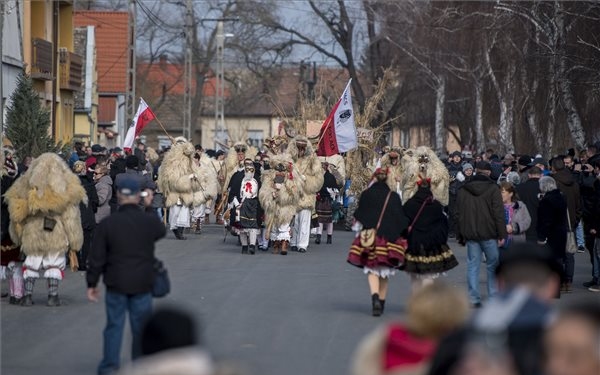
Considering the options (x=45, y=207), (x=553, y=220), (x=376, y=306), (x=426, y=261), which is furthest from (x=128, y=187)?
(x=553, y=220)

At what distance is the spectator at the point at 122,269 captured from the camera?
1062 cm

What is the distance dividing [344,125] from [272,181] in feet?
14.3

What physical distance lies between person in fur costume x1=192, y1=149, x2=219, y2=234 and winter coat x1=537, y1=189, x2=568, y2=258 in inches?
442

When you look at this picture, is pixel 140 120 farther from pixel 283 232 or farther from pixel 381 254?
pixel 381 254

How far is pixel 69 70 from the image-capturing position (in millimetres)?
42031

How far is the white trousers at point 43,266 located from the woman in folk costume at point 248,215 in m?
8.45

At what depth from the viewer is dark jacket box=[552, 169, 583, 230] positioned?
18750 mm

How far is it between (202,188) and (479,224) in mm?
12965

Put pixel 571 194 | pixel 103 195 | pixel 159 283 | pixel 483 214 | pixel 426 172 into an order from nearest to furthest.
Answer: pixel 159 283, pixel 483 214, pixel 571 194, pixel 103 195, pixel 426 172

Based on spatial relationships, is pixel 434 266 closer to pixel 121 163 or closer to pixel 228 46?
pixel 121 163

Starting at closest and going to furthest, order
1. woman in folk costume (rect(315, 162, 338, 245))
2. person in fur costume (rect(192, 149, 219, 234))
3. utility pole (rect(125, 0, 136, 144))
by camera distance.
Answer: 1. woman in folk costume (rect(315, 162, 338, 245))
2. person in fur costume (rect(192, 149, 219, 234))
3. utility pole (rect(125, 0, 136, 144))

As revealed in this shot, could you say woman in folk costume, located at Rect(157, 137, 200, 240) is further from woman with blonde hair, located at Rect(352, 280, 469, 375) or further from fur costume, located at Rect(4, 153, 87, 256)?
woman with blonde hair, located at Rect(352, 280, 469, 375)

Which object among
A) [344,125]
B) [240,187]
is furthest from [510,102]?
[240,187]

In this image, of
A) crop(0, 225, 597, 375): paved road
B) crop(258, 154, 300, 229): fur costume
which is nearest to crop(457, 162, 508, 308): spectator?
crop(0, 225, 597, 375): paved road
